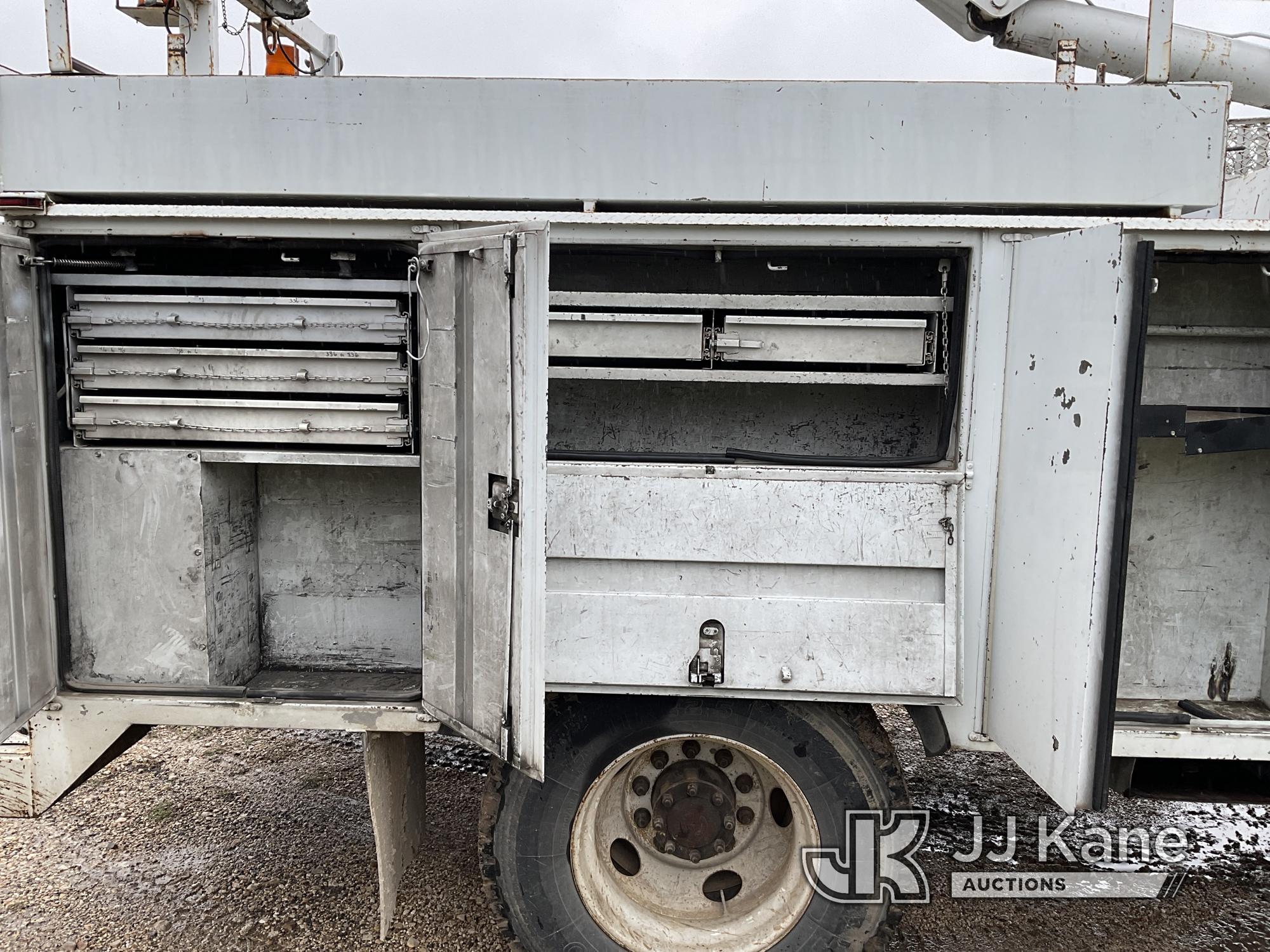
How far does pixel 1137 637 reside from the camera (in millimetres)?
2869

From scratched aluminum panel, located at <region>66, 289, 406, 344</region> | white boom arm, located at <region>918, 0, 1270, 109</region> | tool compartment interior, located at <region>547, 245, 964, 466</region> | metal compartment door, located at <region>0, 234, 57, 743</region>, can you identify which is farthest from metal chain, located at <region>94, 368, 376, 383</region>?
white boom arm, located at <region>918, 0, 1270, 109</region>

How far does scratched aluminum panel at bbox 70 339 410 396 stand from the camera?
2568mm

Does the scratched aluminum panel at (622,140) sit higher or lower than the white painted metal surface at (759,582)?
higher

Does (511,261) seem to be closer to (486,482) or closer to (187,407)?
(486,482)

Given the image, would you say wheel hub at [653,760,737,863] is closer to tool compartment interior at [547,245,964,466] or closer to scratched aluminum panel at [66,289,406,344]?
tool compartment interior at [547,245,964,466]

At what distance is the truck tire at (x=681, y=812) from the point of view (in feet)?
8.30

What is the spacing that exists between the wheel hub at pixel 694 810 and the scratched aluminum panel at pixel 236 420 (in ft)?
4.48

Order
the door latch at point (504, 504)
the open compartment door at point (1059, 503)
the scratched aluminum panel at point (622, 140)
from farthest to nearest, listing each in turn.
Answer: the scratched aluminum panel at point (622, 140) < the door latch at point (504, 504) < the open compartment door at point (1059, 503)

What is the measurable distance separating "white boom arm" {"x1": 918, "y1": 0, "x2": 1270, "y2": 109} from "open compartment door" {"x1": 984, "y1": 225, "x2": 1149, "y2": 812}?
163 cm

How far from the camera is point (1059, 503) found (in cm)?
214

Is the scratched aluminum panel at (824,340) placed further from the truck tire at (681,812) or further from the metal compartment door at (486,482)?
the truck tire at (681,812)

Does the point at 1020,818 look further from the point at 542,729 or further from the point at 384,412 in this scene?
the point at 384,412

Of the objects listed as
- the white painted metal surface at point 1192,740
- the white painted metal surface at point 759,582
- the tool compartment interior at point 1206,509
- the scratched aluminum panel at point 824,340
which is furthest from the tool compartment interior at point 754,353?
the white painted metal surface at point 1192,740

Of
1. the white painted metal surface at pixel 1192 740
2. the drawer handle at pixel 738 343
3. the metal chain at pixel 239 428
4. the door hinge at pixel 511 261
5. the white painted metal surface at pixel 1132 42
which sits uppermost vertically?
the white painted metal surface at pixel 1132 42
